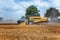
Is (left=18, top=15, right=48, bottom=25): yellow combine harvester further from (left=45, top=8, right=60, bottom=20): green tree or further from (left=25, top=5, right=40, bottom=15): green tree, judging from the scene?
(left=45, top=8, right=60, bottom=20): green tree

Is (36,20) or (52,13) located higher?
(36,20)

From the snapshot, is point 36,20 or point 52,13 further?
point 52,13

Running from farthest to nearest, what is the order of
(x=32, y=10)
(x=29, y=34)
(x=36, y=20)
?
(x=32, y=10)
(x=36, y=20)
(x=29, y=34)

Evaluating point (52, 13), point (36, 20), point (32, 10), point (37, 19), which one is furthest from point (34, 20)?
point (52, 13)

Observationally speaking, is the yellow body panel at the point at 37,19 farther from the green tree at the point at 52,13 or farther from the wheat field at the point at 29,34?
the green tree at the point at 52,13

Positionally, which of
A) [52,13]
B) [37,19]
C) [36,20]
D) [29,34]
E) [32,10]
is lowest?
[52,13]

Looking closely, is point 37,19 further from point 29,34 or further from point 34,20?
point 29,34

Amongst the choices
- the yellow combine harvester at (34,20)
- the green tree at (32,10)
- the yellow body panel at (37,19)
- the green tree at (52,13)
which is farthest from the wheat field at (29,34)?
the green tree at (52,13)

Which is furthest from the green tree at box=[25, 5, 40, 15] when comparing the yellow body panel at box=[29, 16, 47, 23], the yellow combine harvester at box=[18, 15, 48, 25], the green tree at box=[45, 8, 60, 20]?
the yellow combine harvester at box=[18, 15, 48, 25]

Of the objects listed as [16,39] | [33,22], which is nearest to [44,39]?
[16,39]

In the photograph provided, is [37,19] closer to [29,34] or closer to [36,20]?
[36,20]

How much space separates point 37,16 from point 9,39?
25.9 meters

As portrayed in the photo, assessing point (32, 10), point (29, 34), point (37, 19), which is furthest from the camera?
point (32, 10)

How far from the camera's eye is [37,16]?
3816 cm
